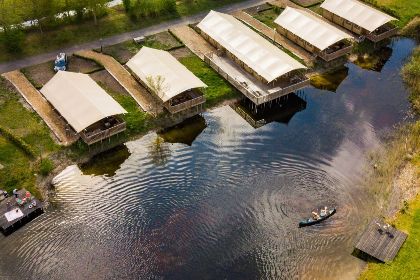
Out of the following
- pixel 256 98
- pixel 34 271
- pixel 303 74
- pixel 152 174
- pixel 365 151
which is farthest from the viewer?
pixel 303 74

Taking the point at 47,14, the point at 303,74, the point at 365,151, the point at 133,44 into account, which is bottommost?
the point at 365,151

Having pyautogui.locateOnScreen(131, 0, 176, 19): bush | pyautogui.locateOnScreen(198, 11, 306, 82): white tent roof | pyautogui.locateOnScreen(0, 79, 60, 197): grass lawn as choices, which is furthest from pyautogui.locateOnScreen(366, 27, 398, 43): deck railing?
pyautogui.locateOnScreen(0, 79, 60, 197): grass lawn

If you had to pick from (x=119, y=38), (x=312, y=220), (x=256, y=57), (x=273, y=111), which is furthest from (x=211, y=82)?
(x=312, y=220)

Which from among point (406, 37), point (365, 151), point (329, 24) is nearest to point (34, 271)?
point (365, 151)

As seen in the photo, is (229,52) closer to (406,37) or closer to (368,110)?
(368,110)

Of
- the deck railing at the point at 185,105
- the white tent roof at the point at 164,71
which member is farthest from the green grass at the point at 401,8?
the deck railing at the point at 185,105

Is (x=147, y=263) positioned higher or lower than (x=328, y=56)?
lower

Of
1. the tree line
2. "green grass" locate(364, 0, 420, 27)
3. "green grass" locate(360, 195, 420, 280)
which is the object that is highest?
the tree line

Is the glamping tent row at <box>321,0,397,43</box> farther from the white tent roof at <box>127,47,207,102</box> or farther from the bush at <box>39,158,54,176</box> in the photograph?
the bush at <box>39,158,54,176</box>
